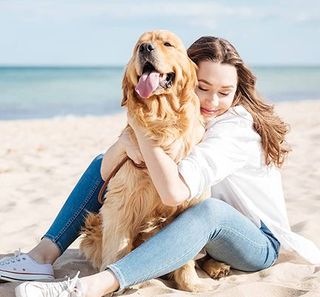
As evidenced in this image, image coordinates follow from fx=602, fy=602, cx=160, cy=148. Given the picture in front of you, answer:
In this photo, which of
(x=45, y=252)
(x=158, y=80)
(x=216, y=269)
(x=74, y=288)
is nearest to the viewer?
(x=74, y=288)

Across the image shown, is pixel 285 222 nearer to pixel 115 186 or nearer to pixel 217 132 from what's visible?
pixel 217 132

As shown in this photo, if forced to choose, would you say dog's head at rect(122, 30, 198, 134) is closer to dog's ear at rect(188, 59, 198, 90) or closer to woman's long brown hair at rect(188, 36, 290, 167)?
dog's ear at rect(188, 59, 198, 90)

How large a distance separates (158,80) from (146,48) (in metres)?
0.16

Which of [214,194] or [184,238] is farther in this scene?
[214,194]

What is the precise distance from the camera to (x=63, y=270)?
349 centimetres

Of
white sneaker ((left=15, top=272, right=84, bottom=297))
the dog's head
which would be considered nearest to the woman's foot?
white sneaker ((left=15, top=272, right=84, bottom=297))

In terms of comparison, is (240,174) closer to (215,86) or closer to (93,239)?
(215,86)

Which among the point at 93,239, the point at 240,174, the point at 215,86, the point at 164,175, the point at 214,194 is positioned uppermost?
the point at 215,86

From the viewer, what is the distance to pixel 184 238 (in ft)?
9.52

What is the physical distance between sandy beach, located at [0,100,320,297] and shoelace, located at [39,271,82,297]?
1.13 feet

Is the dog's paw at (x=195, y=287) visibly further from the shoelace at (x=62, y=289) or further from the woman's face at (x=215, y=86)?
the woman's face at (x=215, y=86)

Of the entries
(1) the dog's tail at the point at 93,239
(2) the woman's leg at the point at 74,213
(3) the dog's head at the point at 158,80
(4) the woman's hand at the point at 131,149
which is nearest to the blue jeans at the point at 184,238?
(2) the woman's leg at the point at 74,213

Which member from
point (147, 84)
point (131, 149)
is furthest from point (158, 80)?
point (131, 149)

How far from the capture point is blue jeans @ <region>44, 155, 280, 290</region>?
2.88 metres
